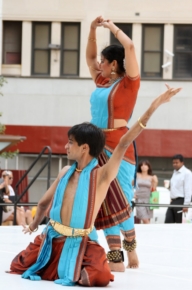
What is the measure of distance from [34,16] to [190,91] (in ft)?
17.1

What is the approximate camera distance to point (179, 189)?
14.3 meters

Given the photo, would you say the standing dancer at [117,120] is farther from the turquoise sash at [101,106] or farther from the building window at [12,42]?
the building window at [12,42]

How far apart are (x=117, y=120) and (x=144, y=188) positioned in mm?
8504

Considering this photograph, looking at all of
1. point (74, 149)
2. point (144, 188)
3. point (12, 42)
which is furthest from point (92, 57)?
point (12, 42)

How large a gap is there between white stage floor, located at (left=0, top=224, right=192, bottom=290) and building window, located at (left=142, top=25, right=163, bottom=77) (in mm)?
17084

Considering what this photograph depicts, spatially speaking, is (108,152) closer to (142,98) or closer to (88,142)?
(88,142)

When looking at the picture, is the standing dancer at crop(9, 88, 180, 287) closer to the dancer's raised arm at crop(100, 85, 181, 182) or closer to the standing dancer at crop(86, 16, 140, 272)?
the dancer's raised arm at crop(100, 85, 181, 182)

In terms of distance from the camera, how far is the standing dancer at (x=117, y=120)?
20.0 ft

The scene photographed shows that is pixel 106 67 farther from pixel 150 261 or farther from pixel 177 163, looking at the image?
pixel 177 163

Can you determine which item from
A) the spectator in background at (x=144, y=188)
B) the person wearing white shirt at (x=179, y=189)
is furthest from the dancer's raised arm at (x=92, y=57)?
the spectator in background at (x=144, y=188)

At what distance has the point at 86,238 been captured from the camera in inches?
215

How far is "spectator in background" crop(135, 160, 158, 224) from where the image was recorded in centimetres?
1444

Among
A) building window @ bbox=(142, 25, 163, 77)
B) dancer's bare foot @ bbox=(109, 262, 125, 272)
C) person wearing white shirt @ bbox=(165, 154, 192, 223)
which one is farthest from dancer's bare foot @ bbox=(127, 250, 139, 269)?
building window @ bbox=(142, 25, 163, 77)

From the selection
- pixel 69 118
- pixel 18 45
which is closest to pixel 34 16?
pixel 18 45
